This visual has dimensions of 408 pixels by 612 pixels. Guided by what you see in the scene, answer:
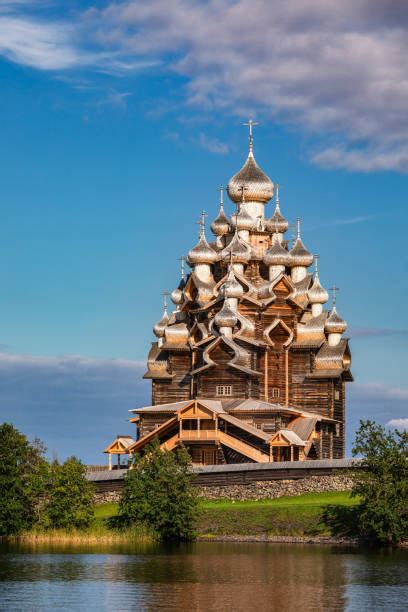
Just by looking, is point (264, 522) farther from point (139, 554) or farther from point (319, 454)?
point (319, 454)

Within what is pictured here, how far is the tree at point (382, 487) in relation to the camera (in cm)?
4259

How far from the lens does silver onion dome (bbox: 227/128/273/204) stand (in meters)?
67.7

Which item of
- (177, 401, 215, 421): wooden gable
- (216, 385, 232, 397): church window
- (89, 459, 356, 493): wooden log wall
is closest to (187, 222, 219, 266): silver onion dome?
(216, 385, 232, 397): church window

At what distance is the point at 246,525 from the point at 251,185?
82.4 feet

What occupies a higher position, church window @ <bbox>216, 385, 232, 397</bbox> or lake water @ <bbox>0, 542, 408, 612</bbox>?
church window @ <bbox>216, 385, 232, 397</bbox>

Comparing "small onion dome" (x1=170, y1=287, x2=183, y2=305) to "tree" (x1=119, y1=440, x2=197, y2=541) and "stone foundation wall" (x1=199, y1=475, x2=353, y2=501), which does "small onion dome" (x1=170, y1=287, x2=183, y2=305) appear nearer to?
"stone foundation wall" (x1=199, y1=475, x2=353, y2=501)

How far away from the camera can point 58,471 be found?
1866 inches

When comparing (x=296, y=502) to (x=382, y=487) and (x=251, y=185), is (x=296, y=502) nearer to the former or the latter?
(x=382, y=487)

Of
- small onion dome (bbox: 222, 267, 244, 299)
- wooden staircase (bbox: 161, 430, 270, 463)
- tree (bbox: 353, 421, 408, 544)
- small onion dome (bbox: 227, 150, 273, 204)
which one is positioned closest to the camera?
tree (bbox: 353, 421, 408, 544)

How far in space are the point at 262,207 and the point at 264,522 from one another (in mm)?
25382

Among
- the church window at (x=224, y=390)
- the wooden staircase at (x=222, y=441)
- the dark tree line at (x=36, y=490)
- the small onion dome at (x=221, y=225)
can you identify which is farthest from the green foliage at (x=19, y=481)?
the small onion dome at (x=221, y=225)

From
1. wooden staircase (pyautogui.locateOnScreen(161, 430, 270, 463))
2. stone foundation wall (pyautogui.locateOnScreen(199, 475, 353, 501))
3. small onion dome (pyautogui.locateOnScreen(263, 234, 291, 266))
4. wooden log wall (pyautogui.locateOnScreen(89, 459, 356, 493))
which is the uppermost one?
small onion dome (pyautogui.locateOnScreen(263, 234, 291, 266))

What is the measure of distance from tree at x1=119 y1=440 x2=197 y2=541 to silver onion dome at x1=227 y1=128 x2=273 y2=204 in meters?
24.4

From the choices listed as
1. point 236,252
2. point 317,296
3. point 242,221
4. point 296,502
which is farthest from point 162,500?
point 242,221
